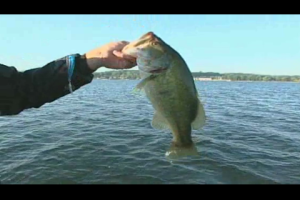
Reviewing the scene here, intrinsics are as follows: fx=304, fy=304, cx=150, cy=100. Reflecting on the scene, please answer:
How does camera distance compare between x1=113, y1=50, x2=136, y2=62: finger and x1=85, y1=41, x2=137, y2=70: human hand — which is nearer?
x1=113, y1=50, x2=136, y2=62: finger

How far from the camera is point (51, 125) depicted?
2077cm

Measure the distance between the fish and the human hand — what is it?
200mm

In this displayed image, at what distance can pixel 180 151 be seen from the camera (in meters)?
3.48

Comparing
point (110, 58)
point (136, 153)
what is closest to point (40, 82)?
point (110, 58)

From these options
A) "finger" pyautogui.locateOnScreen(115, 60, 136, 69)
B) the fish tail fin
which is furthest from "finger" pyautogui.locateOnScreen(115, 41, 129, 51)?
the fish tail fin

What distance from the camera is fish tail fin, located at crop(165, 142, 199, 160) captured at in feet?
11.3

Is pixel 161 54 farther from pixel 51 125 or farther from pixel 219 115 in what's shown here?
pixel 219 115

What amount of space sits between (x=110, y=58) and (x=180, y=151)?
1.35m

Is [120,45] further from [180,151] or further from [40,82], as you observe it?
[180,151]

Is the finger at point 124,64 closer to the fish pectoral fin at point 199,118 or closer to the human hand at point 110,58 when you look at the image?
the human hand at point 110,58

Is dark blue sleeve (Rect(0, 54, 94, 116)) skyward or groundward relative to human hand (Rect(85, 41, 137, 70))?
groundward

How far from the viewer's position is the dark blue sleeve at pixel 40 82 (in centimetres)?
369

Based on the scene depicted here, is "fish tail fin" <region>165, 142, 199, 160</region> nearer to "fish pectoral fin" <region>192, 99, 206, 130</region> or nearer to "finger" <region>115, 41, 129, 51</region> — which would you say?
"fish pectoral fin" <region>192, 99, 206, 130</region>
